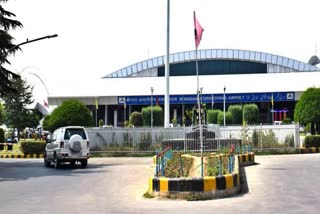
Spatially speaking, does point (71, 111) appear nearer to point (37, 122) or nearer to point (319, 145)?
point (319, 145)

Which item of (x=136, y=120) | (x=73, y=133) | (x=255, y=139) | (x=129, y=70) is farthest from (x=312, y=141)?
(x=129, y=70)

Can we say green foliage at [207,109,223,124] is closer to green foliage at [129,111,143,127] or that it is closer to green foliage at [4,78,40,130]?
green foliage at [129,111,143,127]

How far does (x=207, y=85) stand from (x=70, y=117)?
1710 inches

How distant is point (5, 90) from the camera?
27.3 m

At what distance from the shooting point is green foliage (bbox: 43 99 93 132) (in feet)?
115

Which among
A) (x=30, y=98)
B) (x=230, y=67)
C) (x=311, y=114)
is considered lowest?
(x=311, y=114)

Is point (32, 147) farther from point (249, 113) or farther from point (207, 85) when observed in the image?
point (207, 85)

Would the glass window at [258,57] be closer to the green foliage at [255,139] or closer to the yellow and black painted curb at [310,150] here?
the yellow and black painted curb at [310,150]

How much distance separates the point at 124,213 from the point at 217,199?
8.48ft

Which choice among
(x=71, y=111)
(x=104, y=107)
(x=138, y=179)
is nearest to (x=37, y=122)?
(x=104, y=107)

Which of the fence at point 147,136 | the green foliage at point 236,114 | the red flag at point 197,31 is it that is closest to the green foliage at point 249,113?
the green foliage at point 236,114

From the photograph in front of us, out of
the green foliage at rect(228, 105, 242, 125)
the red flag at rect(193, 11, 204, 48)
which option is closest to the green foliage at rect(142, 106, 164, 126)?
the green foliage at rect(228, 105, 242, 125)

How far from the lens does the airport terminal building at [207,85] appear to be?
71.8 metres

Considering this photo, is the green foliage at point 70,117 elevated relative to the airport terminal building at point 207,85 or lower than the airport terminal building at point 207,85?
lower
